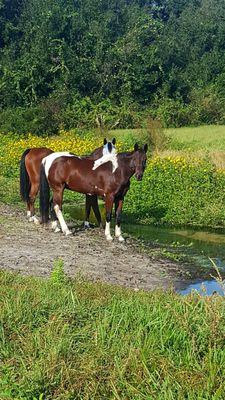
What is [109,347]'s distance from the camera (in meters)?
4.97

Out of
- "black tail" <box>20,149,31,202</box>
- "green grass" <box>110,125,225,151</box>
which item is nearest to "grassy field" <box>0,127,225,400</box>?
"black tail" <box>20,149,31,202</box>

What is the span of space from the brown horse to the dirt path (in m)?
0.51

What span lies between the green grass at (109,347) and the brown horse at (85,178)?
6315mm

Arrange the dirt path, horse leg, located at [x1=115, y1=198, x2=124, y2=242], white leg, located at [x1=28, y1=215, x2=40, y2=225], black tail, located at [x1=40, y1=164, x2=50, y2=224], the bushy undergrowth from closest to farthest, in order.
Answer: the dirt path < horse leg, located at [x1=115, y1=198, x2=124, y2=242] < black tail, located at [x1=40, y1=164, x2=50, y2=224] < white leg, located at [x1=28, y1=215, x2=40, y2=225] < the bushy undergrowth

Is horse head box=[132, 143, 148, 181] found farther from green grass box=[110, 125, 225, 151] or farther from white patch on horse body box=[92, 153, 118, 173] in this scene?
green grass box=[110, 125, 225, 151]

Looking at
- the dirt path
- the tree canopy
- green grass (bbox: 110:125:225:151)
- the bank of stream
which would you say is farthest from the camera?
the tree canopy

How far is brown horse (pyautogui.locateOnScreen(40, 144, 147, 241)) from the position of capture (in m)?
12.5

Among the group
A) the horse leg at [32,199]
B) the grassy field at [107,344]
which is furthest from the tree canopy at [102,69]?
the grassy field at [107,344]

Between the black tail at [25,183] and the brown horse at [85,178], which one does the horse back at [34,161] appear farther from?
the brown horse at [85,178]

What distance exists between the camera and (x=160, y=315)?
5.45m

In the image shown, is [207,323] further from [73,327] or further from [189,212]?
[189,212]

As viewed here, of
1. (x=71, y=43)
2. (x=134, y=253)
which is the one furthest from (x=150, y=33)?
(x=134, y=253)

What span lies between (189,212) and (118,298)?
9845mm

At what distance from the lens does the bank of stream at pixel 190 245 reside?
10.8 meters
